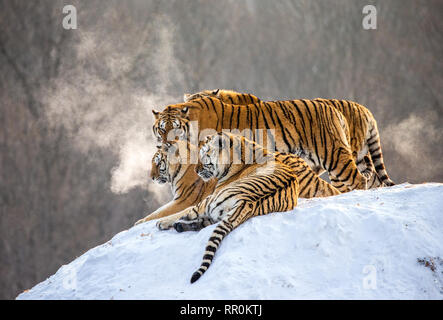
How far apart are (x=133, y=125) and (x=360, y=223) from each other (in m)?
9.41

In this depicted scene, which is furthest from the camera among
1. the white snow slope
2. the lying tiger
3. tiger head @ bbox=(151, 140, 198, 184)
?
tiger head @ bbox=(151, 140, 198, 184)

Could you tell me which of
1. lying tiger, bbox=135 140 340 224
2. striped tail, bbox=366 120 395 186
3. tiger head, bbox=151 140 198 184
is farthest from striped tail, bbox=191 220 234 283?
striped tail, bbox=366 120 395 186

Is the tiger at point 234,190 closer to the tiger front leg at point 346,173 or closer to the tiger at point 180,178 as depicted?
the tiger at point 180,178

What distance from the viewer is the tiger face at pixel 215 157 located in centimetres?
484

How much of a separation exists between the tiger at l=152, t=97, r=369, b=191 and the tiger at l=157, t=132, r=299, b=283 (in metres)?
1.01

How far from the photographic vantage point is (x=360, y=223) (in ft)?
13.0

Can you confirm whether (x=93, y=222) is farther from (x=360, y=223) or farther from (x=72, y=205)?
(x=360, y=223)

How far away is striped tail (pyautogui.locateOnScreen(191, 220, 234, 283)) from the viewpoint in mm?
3459

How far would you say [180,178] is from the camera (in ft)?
18.7

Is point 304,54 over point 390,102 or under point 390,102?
over

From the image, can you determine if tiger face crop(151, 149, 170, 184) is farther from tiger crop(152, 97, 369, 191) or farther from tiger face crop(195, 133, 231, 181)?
tiger face crop(195, 133, 231, 181)

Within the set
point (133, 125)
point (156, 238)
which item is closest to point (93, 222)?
point (133, 125)

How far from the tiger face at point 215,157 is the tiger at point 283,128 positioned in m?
1.01
